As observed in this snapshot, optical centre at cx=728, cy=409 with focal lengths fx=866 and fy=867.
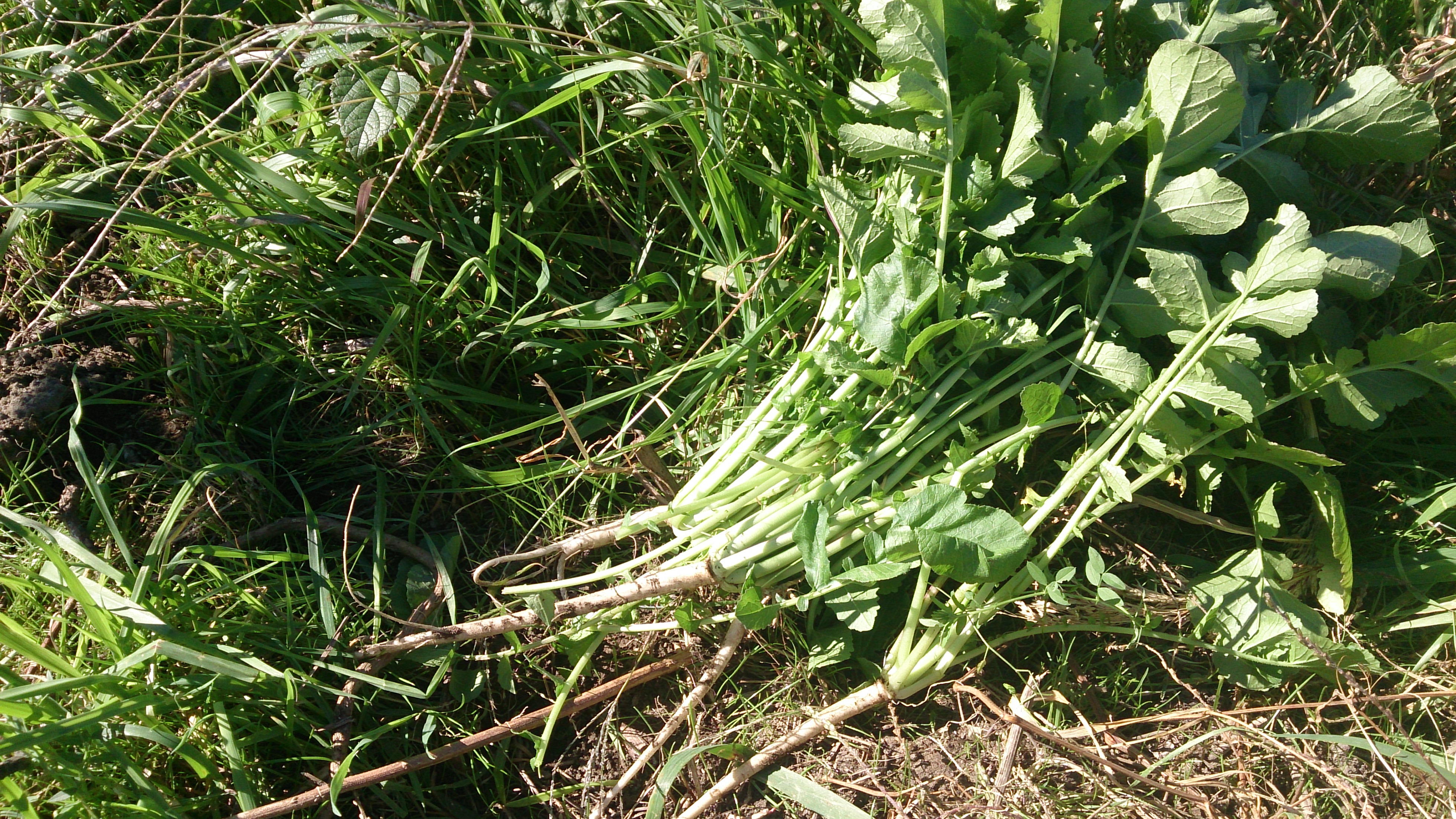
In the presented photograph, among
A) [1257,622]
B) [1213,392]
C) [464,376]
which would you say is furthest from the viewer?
[464,376]

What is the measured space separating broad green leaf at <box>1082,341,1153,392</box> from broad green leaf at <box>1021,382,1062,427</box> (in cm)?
11

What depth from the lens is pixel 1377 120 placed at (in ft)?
5.79

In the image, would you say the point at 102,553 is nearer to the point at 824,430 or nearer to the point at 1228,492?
the point at 824,430

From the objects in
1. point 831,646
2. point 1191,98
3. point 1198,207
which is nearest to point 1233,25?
point 1191,98

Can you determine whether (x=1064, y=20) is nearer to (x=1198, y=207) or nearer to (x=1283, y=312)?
(x=1198, y=207)

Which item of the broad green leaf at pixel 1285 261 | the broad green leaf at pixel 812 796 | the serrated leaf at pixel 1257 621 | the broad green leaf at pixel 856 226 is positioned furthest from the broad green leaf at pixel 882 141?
the broad green leaf at pixel 812 796

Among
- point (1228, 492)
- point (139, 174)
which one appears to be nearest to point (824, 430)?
point (1228, 492)

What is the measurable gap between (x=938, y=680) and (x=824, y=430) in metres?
0.57

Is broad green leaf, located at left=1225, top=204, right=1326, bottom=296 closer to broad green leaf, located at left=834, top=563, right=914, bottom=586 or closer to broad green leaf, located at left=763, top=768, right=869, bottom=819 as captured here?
broad green leaf, located at left=834, top=563, right=914, bottom=586

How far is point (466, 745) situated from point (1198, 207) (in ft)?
5.87

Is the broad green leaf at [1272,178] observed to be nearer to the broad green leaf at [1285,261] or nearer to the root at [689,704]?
the broad green leaf at [1285,261]

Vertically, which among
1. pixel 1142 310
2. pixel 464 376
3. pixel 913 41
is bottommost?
pixel 464 376

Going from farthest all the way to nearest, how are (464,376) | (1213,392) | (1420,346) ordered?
1. (464,376)
2. (1420,346)
3. (1213,392)

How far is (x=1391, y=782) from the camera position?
1758 mm
